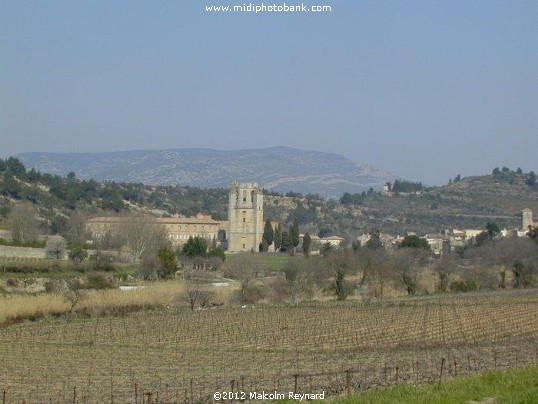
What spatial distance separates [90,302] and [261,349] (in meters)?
16.4

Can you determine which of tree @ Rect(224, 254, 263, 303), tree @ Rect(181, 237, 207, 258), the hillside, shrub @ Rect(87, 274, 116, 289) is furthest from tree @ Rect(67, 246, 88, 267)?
the hillside

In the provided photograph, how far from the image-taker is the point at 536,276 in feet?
222

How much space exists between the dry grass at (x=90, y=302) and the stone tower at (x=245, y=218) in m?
49.8

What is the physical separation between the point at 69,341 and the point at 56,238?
35.2 metres

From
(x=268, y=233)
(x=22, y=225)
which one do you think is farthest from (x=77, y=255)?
(x=268, y=233)

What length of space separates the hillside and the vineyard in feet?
221

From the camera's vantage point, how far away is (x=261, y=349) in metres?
29.5

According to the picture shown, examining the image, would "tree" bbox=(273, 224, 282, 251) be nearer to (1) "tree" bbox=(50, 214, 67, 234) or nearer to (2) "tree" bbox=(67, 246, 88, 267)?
(1) "tree" bbox=(50, 214, 67, 234)

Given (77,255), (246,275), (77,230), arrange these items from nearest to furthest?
(77,255) → (246,275) → (77,230)

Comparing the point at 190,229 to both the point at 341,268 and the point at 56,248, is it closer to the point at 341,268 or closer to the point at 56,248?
the point at 56,248

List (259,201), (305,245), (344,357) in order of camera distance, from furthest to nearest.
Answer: (259,201) → (305,245) → (344,357)

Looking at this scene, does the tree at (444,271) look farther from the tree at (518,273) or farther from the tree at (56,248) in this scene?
the tree at (56,248)

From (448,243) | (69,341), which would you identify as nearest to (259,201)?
(448,243)

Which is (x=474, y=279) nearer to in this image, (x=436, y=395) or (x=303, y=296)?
(x=303, y=296)
